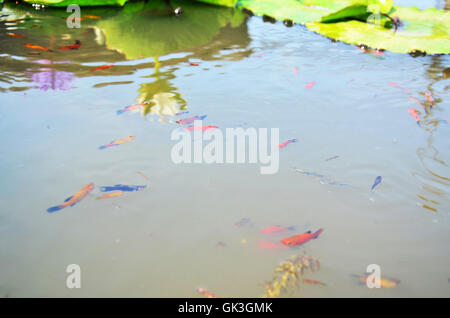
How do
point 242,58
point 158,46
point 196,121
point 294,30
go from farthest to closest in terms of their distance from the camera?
point 294,30, point 158,46, point 242,58, point 196,121

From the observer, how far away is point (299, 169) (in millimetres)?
1518

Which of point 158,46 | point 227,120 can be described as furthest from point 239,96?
point 158,46

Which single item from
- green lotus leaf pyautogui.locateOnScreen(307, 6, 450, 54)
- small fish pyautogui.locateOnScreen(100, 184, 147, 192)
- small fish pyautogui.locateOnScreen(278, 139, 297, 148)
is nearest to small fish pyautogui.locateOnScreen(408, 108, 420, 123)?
small fish pyautogui.locateOnScreen(278, 139, 297, 148)

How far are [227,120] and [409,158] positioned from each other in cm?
91

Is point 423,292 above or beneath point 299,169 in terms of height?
beneath

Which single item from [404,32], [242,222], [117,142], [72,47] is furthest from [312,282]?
[404,32]

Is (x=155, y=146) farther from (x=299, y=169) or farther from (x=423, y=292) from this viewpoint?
(x=423, y=292)

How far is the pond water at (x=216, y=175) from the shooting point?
1.08m

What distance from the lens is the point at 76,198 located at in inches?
52.3

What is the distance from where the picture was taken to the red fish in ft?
3.82

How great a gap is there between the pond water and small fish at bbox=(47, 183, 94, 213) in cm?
2

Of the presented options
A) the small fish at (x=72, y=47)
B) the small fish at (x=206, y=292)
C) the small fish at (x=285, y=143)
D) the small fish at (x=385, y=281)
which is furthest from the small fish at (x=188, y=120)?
the small fish at (x=72, y=47)

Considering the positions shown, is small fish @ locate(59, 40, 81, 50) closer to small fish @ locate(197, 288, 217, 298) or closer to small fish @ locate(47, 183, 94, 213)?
small fish @ locate(47, 183, 94, 213)

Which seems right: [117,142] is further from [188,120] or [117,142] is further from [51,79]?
[51,79]
